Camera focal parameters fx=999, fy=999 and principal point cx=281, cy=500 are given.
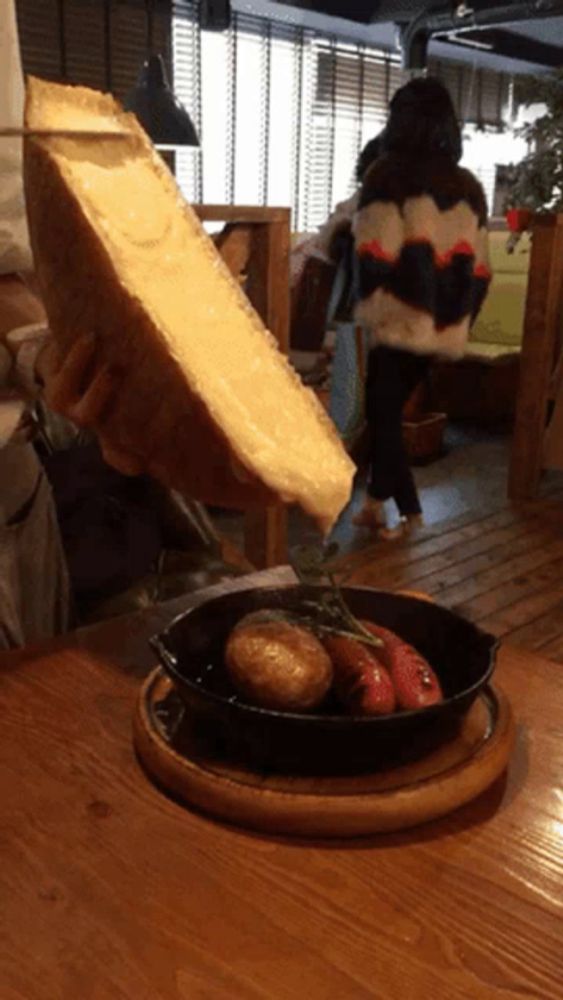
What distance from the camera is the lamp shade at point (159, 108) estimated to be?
19.0 feet

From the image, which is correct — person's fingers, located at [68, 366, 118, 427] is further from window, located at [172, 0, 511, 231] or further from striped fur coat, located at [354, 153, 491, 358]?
window, located at [172, 0, 511, 231]

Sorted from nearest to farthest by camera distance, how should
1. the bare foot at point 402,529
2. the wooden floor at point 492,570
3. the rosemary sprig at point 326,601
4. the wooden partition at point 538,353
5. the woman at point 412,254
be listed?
the rosemary sprig at point 326,601
the wooden floor at point 492,570
the woman at point 412,254
the bare foot at point 402,529
the wooden partition at point 538,353

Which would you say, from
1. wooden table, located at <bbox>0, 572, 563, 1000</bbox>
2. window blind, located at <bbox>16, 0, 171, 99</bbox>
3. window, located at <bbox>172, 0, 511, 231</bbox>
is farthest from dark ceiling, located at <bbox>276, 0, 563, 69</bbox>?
wooden table, located at <bbox>0, 572, 563, 1000</bbox>

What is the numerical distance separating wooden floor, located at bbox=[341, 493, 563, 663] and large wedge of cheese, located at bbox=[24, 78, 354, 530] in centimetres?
200

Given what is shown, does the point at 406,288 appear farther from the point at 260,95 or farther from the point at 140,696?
the point at 260,95

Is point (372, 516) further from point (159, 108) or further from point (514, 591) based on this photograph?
point (159, 108)

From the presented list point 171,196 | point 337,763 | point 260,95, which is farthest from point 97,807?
point 260,95

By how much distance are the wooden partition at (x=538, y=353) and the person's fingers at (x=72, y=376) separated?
350 cm

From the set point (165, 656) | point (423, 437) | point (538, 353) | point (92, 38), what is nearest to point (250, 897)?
point (165, 656)

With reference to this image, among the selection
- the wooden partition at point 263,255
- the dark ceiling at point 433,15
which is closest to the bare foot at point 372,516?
the wooden partition at point 263,255

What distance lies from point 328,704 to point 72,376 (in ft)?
1.21

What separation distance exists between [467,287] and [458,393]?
8.06 feet

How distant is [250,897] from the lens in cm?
75

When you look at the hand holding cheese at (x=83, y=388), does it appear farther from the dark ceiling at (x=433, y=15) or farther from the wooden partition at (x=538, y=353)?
the dark ceiling at (x=433, y=15)
